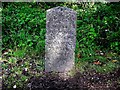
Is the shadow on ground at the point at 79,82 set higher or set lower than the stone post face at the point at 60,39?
lower

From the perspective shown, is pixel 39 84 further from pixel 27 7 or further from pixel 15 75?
pixel 27 7

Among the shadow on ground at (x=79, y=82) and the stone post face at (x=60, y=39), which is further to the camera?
the stone post face at (x=60, y=39)

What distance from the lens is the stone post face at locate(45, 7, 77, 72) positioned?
169 inches

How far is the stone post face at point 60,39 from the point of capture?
14.1 ft

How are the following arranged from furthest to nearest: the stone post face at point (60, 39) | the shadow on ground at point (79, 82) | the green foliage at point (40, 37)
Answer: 1. the green foliage at point (40, 37)
2. the stone post face at point (60, 39)
3. the shadow on ground at point (79, 82)

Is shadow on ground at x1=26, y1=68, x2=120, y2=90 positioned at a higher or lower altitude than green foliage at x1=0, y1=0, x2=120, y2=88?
lower

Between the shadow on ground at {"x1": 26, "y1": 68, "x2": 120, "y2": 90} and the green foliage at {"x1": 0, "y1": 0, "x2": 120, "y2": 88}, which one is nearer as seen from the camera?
the shadow on ground at {"x1": 26, "y1": 68, "x2": 120, "y2": 90}

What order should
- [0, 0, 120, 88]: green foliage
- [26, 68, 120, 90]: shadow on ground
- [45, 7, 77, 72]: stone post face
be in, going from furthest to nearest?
[0, 0, 120, 88]: green foliage, [45, 7, 77, 72]: stone post face, [26, 68, 120, 90]: shadow on ground

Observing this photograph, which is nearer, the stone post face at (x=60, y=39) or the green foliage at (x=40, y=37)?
the stone post face at (x=60, y=39)

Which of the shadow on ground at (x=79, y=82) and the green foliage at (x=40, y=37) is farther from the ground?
the green foliage at (x=40, y=37)

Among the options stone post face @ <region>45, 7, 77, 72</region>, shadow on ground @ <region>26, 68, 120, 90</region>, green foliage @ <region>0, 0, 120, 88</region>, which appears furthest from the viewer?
green foliage @ <region>0, 0, 120, 88</region>

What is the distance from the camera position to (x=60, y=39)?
4387 mm

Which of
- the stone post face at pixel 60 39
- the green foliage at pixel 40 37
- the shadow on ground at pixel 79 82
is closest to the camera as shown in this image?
the shadow on ground at pixel 79 82

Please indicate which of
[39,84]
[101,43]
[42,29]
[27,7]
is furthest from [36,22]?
[39,84]
